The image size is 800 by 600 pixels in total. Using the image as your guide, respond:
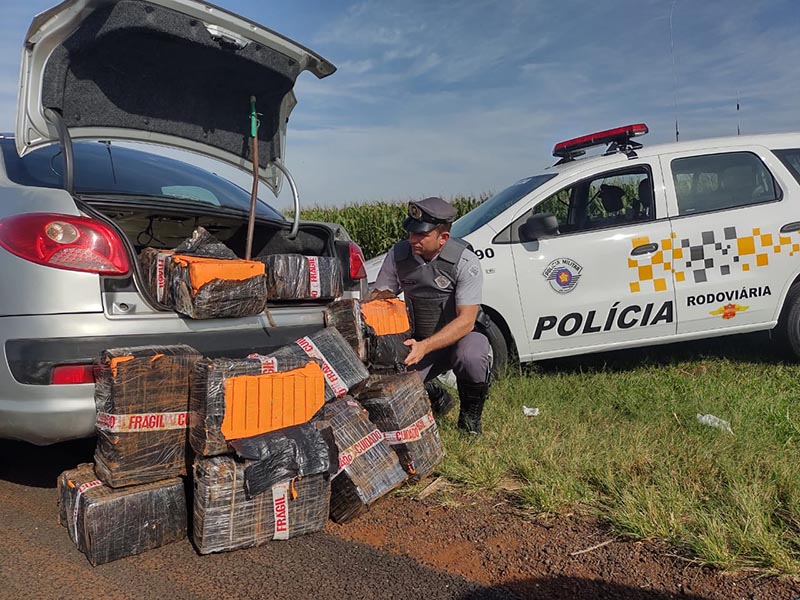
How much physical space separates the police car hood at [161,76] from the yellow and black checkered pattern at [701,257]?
8.97 ft

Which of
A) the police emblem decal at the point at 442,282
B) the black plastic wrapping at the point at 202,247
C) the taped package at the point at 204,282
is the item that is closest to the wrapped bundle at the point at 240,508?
the taped package at the point at 204,282

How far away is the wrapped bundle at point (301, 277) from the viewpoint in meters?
3.25

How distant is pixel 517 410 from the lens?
13.9 ft

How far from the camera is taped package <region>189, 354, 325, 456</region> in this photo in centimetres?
254

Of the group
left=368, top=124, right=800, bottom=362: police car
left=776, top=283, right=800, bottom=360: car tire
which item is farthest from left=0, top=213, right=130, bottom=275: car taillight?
left=776, top=283, right=800, bottom=360: car tire

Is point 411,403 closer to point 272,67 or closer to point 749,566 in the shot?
point 749,566

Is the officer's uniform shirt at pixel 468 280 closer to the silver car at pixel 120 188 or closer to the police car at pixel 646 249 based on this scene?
the silver car at pixel 120 188

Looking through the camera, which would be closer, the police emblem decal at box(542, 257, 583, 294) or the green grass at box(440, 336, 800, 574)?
the green grass at box(440, 336, 800, 574)

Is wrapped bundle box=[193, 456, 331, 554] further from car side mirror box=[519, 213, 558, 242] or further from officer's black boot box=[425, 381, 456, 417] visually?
car side mirror box=[519, 213, 558, 242]

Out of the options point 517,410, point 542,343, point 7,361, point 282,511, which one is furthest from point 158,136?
point 542,343

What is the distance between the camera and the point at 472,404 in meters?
3.85

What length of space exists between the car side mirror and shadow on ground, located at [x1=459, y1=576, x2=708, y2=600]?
2.94m

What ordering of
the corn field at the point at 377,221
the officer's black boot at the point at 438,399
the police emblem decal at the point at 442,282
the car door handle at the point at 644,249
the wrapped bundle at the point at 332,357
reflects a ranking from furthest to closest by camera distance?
the corn field at the point at 377,221 → the car door handle at the point at 644,249 → the officer's black boot at the point at 438,399 → the police emblem decal at the point at 442,282 → the wrapped bundle at the point at 332,357

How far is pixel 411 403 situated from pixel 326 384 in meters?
0.44
